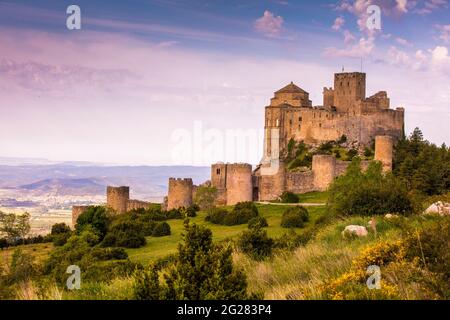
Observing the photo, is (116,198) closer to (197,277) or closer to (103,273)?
(103,273)

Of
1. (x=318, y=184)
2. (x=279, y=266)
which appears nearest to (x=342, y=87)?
(x=318, y=184)

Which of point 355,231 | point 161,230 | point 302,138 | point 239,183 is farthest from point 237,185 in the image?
point 355,231

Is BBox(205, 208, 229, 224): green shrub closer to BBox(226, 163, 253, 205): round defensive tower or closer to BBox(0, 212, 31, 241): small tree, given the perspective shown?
BBox(226, 163, 253, 205): round defensive tower

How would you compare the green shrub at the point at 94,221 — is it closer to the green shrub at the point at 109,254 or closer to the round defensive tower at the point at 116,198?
the green shrub at the point at 109,254

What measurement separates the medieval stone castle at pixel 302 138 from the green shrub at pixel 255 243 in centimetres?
3580

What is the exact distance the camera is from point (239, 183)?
54.1 m

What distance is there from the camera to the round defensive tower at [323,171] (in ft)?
184

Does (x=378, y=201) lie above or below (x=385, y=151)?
below

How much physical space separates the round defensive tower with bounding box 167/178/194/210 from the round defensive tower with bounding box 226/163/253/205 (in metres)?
3.61

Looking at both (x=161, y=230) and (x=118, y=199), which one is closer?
(x=161, y=230)

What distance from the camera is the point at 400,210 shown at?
19594 millimetres

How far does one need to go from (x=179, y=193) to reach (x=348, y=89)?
83.2 ft
